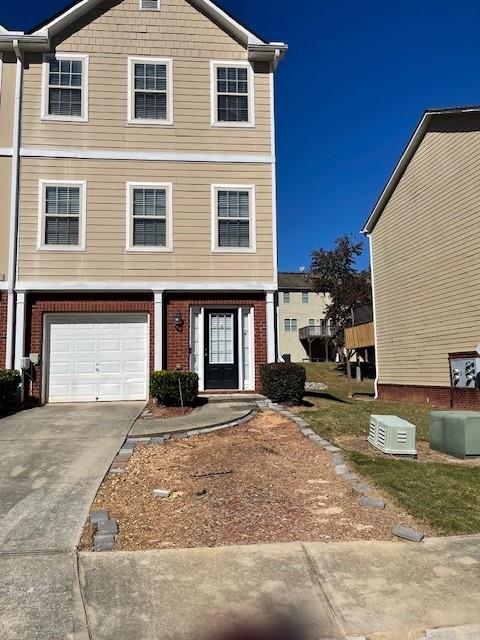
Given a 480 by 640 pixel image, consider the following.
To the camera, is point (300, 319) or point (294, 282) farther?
point (294, 282)

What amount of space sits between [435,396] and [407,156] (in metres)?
7.60

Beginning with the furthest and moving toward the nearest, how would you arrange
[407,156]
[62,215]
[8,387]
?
1. [407,156]
2. [62,215]
3. [8,387]

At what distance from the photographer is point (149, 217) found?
12.5 metres

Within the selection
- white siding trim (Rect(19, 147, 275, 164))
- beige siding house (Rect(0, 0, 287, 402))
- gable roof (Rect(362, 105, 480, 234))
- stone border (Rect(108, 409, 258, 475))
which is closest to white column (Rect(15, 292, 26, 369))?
beige siding house (Rect(0, 0, 287, 402))

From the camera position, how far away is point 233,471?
6312 mm

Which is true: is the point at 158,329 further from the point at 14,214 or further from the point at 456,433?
the point at 456,433

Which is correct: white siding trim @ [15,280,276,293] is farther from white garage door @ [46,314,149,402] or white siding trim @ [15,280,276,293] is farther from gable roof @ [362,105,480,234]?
gable roof @ [362,105,480,234]

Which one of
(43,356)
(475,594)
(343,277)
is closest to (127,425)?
(43,356)

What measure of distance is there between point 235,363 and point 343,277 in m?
25.0

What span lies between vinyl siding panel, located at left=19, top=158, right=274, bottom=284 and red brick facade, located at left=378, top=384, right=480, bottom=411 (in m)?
6.44

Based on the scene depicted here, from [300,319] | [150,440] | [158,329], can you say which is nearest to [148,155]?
[158,329]

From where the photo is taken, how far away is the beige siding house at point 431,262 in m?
14.1

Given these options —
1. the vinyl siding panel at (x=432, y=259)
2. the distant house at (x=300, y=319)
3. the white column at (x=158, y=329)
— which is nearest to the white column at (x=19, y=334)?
the white column at (x=158, y=329)

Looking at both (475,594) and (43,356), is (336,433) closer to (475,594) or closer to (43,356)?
(475,594)
